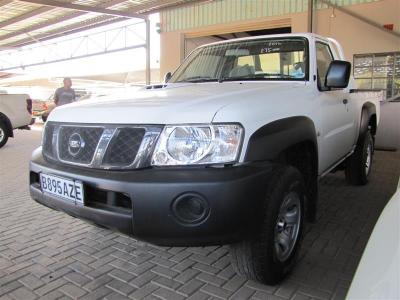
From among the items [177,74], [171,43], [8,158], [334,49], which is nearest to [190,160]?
[177,74]

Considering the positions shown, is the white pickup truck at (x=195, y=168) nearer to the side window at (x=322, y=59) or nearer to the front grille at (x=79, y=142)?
the front grille at (x=79, y=142)

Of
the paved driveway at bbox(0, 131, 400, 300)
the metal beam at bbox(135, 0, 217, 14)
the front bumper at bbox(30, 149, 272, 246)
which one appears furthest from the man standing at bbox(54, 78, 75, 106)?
the front bumper at bbox(30, 149, 272, 246)

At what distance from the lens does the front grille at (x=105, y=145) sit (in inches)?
83.7

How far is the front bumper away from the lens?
1957 mm

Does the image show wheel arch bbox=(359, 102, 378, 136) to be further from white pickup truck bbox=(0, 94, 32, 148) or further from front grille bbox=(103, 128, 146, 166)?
white pickup truck bbox=(0, 94, 32, 148)

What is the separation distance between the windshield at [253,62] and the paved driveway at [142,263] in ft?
4.71

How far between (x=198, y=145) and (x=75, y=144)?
0.86 meters

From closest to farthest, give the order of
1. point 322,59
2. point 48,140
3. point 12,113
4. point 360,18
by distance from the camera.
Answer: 1. point 48,140
2. point 322,59
3. point 360,18
4. point 12,113

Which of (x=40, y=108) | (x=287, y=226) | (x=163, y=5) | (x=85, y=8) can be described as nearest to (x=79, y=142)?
(x=287, y=226)

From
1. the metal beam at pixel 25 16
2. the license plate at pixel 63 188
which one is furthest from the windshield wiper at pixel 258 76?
the metal beam at pixel 25 16

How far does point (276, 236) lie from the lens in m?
2.45

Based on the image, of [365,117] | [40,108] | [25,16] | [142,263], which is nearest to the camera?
[142,263]

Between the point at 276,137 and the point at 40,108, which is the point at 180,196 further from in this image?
the point at 40,108

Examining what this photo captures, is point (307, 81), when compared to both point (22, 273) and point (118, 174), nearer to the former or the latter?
point (118, 174)
